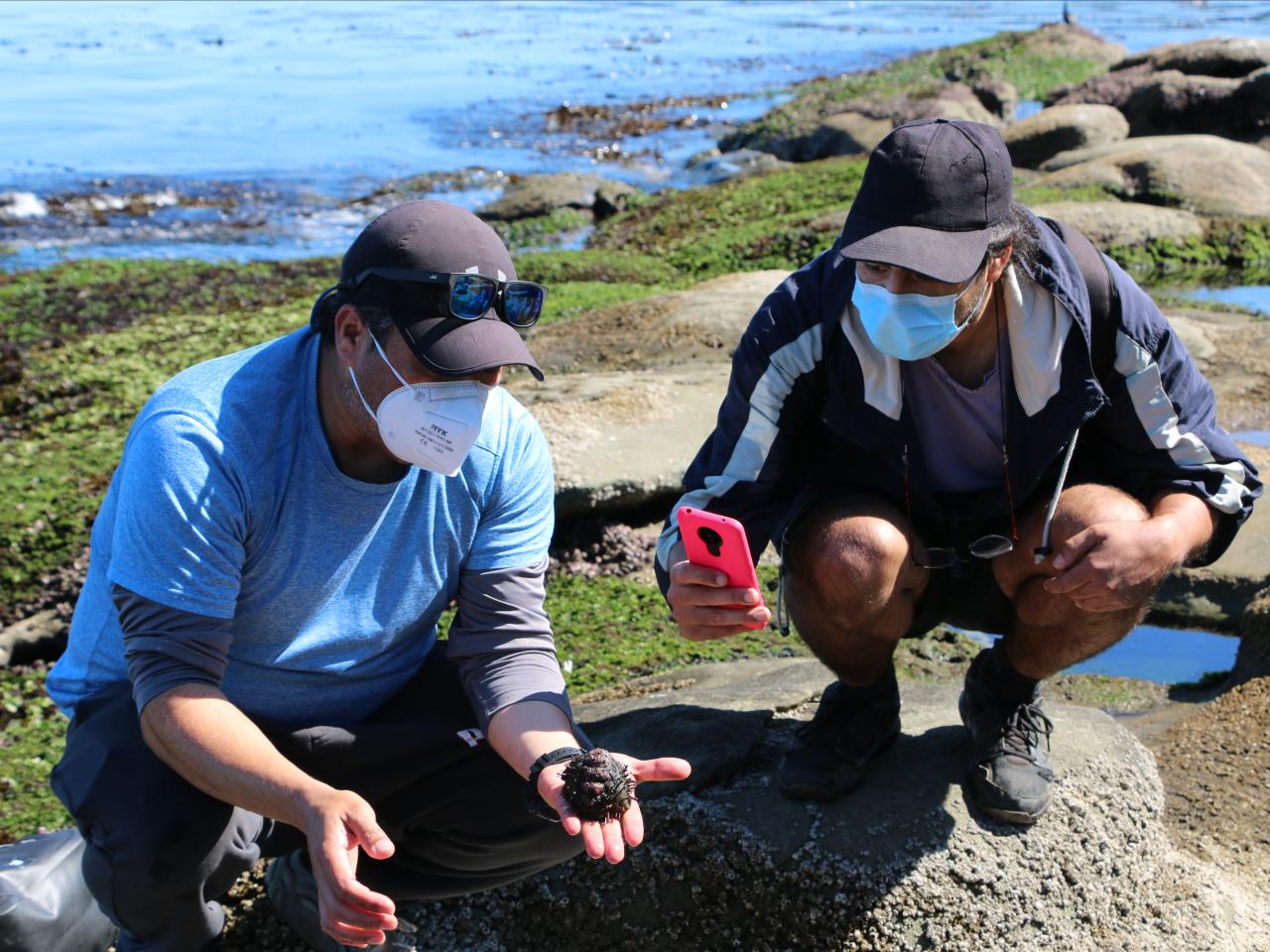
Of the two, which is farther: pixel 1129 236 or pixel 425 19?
pixel 425 19

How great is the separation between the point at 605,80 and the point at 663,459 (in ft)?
82.9

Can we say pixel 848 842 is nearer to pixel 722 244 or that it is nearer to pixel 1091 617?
pixel 1091 617

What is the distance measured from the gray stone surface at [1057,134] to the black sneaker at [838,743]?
46.4 ft

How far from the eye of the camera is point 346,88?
27.9 meters

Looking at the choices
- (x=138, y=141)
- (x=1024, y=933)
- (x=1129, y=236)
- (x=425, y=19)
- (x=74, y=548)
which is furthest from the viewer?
(x=425, y=19)

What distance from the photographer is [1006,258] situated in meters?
3.00

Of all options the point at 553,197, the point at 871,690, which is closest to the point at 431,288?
the point at 871,690

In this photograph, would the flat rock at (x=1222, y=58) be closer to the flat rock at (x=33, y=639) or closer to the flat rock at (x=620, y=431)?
the flat rock at (x=620, y=431)

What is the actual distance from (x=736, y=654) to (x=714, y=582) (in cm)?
195

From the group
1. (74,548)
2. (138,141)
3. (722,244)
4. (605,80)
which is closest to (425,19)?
(605,80)

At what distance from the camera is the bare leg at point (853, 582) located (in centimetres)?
296

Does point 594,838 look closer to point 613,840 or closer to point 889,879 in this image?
point 613,840

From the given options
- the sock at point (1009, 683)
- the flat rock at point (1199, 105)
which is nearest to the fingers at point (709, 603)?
the sock at point (1009, 683)

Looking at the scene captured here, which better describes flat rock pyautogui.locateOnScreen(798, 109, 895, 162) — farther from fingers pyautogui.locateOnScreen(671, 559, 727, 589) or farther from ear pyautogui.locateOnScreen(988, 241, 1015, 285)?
fingers pyautogui.locateOnScreen(671, 559, 727, 589)
